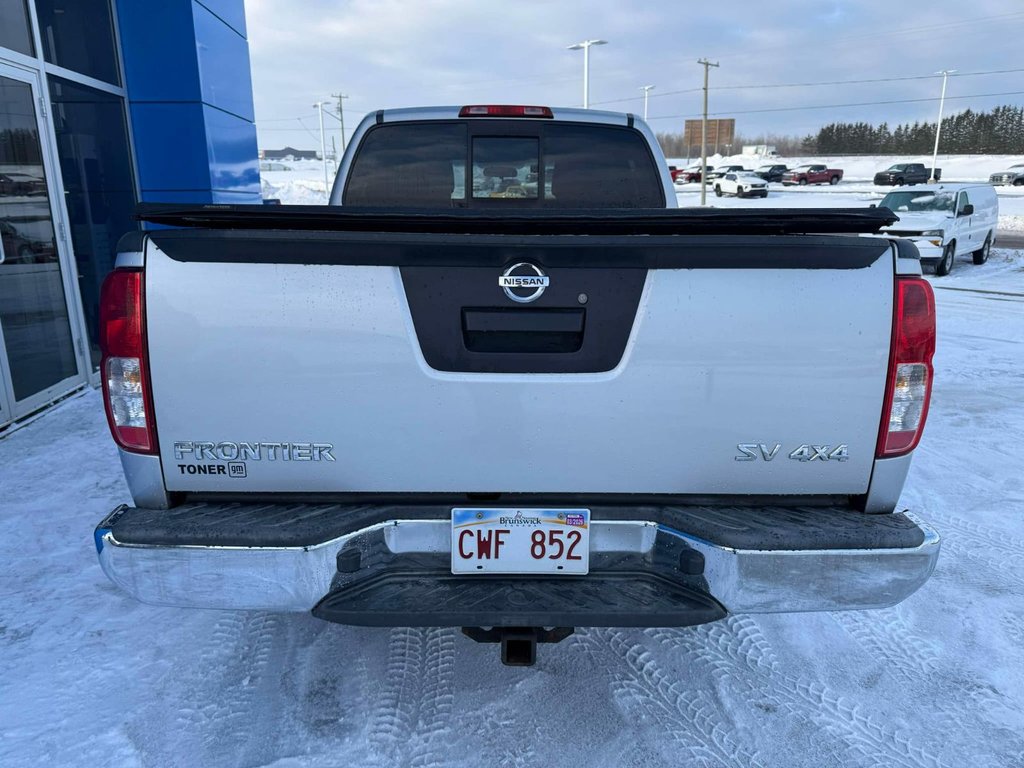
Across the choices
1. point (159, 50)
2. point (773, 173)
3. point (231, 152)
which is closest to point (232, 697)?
point (159, 50)

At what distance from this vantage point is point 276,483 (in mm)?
2074

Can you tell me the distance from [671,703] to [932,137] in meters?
105

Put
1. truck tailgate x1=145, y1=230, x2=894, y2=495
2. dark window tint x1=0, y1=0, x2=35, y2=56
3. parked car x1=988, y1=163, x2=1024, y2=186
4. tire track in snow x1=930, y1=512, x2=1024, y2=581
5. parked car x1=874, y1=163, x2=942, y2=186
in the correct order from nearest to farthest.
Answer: truck tailgate x1=145, y1=230, x2=894, y2=495 → tire track in snow x1=930, y1=512, x2=1024, y2=581 → dark window tint x1=0, y1=0, x2=35, y2=56 → parked car x1=988, y1=163, x2=1024, y2=186 → parked car x1=874, y1=163, x2=942, y2=186

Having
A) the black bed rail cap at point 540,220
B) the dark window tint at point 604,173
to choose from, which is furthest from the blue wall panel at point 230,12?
the black bed rail cap at point 540,220

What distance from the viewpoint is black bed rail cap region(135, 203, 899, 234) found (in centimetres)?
195

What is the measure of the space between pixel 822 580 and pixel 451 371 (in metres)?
1.26

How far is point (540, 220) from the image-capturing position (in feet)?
6.38

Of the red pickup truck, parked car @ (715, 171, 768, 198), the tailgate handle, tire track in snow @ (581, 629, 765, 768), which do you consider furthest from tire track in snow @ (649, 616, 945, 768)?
the red pickup truck

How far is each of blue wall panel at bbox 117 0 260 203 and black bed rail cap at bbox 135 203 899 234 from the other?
6.57 m

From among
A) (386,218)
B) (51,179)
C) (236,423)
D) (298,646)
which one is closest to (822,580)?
(386,218)

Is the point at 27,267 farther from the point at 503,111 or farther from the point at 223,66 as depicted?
the point at 503,111

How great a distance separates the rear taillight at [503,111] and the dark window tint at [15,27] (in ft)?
15.1

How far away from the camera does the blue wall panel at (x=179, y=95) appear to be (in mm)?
7336

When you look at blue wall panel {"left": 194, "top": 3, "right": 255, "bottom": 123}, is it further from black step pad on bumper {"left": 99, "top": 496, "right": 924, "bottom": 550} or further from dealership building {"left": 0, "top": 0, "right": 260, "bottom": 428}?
black step pad on bumper {"left": 99, "top": 496, "right": 924, "bottom": 550}
